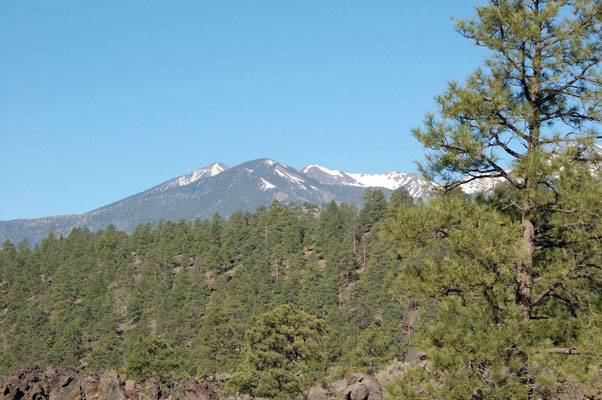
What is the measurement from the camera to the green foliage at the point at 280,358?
130ft

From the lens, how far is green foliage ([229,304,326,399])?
39719 mm

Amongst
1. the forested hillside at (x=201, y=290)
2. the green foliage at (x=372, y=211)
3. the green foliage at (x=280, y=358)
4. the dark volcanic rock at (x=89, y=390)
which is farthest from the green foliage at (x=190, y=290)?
the dark volcanic rock at (x=89, y=390)

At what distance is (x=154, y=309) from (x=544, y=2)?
102363 mm

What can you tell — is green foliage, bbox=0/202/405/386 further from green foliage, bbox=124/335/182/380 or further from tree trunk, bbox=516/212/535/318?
tree trunk, bbox=516/212/535/318

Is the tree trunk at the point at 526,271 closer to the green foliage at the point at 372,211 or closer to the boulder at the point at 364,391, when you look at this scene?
the boulder at the point at 364,391

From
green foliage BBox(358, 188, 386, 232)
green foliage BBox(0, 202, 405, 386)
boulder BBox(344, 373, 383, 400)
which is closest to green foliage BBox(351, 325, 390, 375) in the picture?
green foliage BBox(0, 202, 405, 386)

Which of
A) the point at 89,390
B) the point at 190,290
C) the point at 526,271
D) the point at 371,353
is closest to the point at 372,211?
the point at 190,290

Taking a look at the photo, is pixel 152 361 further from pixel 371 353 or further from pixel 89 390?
pixel 371 353

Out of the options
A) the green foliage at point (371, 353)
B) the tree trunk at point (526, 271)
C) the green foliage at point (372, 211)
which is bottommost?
the green foliage at point (371, 353)

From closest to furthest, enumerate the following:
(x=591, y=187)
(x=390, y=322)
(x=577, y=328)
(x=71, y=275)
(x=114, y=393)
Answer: (x=591, y=187)
(x=577, y=328)
(x=114, y=393)
(x=390, y=322)
(x=71, y=275)

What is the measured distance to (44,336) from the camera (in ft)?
311

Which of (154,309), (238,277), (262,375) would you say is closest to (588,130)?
(262,375)

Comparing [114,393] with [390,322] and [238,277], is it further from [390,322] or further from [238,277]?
[238,277]

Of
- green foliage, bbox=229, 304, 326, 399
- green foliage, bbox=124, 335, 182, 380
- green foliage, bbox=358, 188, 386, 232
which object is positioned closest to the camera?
green foliage, bbox=229, 304, 326, 399
